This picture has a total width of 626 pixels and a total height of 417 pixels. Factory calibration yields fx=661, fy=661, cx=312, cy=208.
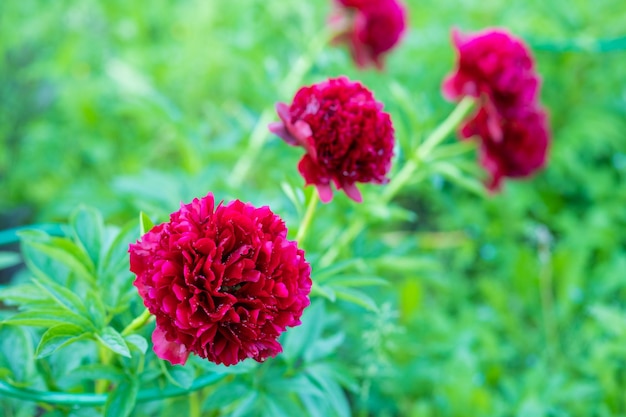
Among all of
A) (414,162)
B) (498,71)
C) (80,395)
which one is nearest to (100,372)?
(80,395)

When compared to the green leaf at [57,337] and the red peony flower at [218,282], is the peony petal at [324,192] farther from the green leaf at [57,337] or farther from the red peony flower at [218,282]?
the green leaf at [57,337]

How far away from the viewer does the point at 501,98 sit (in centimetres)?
134

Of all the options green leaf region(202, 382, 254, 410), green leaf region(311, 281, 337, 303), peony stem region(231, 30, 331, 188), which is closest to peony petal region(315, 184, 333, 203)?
green leaf region(311, 281, 337, 303)

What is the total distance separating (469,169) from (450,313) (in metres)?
0.88

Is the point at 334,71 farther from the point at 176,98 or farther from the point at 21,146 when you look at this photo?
the point at 21,146

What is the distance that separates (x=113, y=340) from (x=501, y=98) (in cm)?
90

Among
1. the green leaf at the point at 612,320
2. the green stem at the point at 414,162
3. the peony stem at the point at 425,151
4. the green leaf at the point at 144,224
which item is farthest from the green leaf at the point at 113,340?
the green leaf at the point at 612,320

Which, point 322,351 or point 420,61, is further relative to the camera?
point 420,61

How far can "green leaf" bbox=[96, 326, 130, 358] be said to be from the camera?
779mm

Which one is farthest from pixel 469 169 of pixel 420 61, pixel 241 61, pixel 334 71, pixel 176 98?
pixel 176 98

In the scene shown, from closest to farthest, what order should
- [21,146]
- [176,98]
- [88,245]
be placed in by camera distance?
[88,245] < [21,146] < [176,98]

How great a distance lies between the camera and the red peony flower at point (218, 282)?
730 millimetres

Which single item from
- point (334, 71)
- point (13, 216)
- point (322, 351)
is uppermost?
point (334, 71)

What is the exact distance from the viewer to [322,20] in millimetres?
2719
